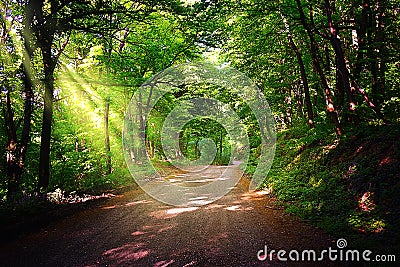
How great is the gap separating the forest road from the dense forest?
1.07m

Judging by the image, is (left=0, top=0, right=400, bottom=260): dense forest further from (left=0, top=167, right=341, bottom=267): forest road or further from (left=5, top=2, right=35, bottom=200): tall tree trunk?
(left=0, top=167, right=341, bottom=267): forest road

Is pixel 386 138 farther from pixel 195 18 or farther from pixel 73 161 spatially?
pixel 73 161

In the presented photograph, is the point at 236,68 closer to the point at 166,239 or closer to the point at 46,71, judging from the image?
the point at 46,71

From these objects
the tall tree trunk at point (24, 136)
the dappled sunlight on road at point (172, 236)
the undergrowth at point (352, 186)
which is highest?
the tall tree trunk at point (24, 136)

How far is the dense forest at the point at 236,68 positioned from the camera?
296 inches

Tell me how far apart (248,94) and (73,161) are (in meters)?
12.7

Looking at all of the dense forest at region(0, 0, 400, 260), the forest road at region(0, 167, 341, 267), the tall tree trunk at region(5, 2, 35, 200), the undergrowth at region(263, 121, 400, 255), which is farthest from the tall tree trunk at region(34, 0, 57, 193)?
the undergrowth at region(263, 121, 400, 255)

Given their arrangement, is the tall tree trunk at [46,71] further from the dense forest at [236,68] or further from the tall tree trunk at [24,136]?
the tall tree trunk at [24,136]

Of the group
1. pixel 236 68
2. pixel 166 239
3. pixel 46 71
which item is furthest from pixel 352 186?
pixel 236 68

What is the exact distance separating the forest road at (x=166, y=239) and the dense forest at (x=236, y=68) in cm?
107

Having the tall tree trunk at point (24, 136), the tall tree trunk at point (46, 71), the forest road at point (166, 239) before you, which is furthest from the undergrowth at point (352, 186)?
the tall tree trunk at point (24, 136)

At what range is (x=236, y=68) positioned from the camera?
19.1m

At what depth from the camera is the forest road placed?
5.00 meters

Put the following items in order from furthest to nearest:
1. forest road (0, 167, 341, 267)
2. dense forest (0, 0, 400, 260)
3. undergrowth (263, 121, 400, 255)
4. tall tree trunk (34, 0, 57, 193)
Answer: tall tree trunk (34, 0, 57, 193) → dense forest (0, 0, 400, 260) → undergrowth (263, 121, 400, 255) → forest road (0, 167, 341, 267)
